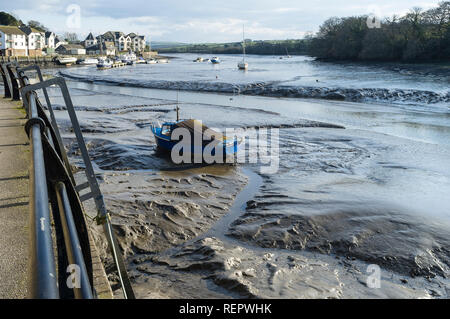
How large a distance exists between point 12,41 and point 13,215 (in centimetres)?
10226

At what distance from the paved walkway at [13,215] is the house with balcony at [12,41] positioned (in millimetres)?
94625

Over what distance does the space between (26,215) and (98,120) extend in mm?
21213

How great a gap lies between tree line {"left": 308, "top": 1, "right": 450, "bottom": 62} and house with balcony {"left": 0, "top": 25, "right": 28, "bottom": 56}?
252 feet

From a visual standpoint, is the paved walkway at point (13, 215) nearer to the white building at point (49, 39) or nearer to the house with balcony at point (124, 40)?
the white building at point (49, 39)

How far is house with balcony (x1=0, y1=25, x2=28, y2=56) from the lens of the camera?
286 feet

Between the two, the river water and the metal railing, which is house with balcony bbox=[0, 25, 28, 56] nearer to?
the river water

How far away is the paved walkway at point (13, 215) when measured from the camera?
2.69 metres

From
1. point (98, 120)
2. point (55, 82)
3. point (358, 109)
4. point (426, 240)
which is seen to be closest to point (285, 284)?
point (426, 240)

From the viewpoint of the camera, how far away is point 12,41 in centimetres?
9012

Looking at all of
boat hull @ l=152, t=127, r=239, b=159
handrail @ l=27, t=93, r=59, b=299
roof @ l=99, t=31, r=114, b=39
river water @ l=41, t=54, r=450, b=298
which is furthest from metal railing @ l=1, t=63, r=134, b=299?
roof @ l=99, t=31, r=114, b=39

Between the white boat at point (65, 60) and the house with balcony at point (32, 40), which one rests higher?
the house with balcony at point (32, 40)

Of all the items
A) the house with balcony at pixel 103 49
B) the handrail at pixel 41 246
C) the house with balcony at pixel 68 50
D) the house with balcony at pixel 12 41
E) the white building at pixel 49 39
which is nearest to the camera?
the handrail at pixel 41 246

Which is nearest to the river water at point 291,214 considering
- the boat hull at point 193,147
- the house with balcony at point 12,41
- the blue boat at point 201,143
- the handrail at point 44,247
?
the boat hull at point 193,147

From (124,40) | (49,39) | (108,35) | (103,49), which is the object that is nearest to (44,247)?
(49,39)
